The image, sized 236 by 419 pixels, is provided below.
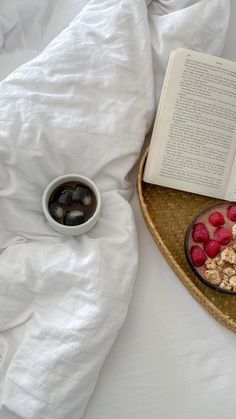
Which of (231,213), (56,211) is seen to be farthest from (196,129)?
(56,211)

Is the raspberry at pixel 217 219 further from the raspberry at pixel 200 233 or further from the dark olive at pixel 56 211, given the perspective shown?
the dark olive at pixel 56 211

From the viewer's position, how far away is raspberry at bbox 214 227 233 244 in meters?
0.64

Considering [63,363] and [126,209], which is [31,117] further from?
[63,363]

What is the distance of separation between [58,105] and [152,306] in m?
0.33

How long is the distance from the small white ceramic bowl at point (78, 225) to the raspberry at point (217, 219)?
Result: 7.0 inches

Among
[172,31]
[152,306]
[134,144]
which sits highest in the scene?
[172,31]

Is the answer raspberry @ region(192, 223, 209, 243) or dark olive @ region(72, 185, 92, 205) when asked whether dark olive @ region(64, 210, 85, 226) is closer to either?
dark olive @ region(72, 185, 92, 205)

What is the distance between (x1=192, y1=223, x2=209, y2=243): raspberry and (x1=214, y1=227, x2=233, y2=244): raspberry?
0.06 feet

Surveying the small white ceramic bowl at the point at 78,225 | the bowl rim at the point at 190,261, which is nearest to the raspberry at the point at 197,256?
the bowl rim at the point at 190,261

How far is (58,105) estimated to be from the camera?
629 mm

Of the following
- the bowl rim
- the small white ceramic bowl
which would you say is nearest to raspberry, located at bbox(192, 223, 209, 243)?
the bowl rim

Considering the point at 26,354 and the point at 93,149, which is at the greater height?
the point at 93,149

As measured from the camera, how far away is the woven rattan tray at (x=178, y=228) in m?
0.60

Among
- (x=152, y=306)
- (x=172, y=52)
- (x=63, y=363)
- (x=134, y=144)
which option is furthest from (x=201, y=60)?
(x=63, y=363)
